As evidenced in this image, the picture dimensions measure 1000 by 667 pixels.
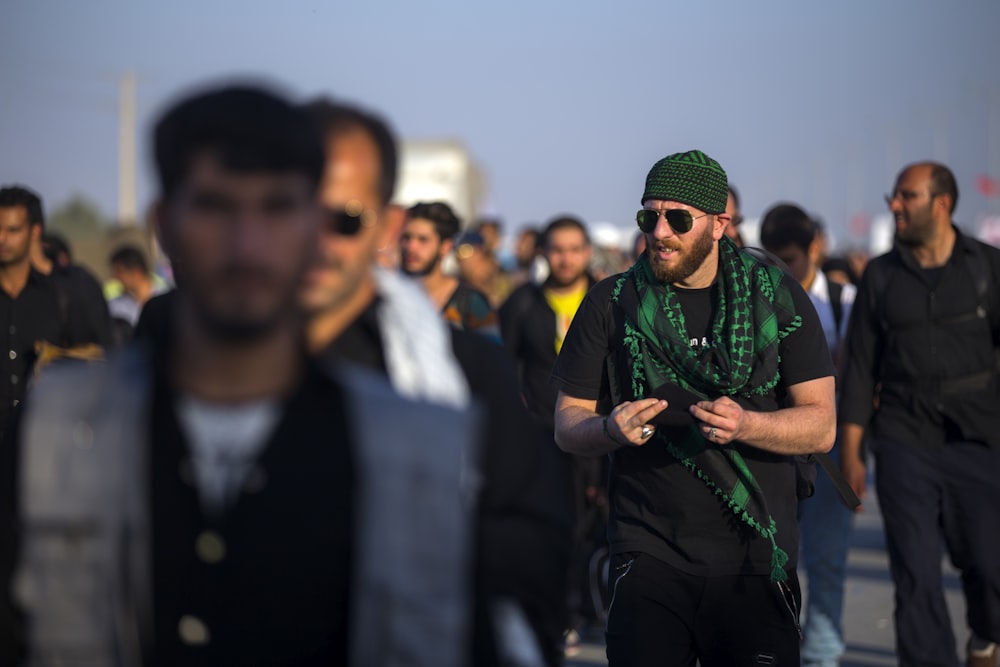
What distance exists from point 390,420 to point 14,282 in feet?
20.1

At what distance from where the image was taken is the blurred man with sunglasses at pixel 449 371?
2.71 meters

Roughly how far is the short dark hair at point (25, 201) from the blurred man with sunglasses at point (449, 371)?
5984 mm

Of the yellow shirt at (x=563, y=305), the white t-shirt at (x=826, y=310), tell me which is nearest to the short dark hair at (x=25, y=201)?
the yellow shirt at (x=563, y=305)

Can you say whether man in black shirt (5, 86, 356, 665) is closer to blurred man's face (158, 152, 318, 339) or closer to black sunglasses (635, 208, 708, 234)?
blurred man's face (158, 152, 318, 339)

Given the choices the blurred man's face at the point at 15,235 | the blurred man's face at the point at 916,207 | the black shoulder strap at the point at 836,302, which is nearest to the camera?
the blurred man's face at the point at 916,207

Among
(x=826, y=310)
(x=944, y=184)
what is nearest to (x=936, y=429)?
(x=944, y=184)

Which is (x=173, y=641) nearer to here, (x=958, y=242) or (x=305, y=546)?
(x=305, y=546)

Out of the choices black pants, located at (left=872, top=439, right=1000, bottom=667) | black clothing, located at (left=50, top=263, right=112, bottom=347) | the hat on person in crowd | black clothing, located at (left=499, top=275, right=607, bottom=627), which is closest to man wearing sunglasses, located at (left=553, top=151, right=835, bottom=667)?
black pants, located at (left=872, top=439, right=1000, bottom=667)

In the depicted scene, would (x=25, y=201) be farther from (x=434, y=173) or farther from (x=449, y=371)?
(x=434, y=173)

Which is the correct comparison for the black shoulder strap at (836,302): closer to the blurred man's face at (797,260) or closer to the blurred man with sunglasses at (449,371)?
the blurred man's face at (797,260)

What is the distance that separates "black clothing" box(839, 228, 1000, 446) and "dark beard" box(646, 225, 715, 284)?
2.29m

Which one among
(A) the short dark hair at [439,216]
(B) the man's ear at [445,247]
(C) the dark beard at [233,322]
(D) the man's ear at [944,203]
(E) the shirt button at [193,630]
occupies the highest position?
(C) the dark beard at [233,322]

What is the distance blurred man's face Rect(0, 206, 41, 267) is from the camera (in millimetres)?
8367

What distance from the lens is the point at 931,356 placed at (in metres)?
7.39
